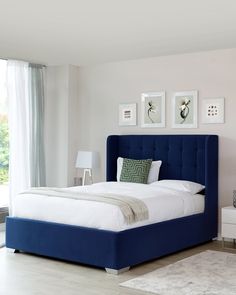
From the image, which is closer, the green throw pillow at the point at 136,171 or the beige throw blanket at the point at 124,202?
the beige throw blanket at the point at 124,202

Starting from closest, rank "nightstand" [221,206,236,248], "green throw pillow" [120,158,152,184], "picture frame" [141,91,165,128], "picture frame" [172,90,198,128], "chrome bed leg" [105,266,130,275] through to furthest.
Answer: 1. "chrome bed leg" [105,266,130,275]
2. "nightstand" [221,206,236,248]
3. "green throw pillow" [120,158,152,184]
4. "picture frame" [172,90,198,128]
5. "picture frame" [141,91,165,128]

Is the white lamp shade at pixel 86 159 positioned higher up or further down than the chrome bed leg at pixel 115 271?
higher up

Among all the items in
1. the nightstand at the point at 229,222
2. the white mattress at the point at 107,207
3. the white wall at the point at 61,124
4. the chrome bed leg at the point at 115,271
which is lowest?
the chrome bed leg at the point at 115,271

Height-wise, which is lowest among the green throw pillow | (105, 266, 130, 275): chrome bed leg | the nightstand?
(105, 266, 130, 275): chrome bed leg

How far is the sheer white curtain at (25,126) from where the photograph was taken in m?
7.25

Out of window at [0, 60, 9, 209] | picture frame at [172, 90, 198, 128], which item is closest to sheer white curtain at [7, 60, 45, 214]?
window at [0, 60, 9, 209]

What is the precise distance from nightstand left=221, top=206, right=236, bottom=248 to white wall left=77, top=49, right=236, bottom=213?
48cm

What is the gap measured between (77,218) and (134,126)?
246cm

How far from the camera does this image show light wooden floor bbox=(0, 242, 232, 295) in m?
4.27

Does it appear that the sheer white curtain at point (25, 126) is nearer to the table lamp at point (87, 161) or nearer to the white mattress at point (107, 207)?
the table lamp at point (87, 161)

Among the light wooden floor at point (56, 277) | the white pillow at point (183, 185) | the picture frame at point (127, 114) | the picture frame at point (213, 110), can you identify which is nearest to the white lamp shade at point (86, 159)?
the picture frame at point (127, 114)

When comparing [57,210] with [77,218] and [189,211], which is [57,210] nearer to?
[77,218]

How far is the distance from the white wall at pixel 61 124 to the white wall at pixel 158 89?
16cm

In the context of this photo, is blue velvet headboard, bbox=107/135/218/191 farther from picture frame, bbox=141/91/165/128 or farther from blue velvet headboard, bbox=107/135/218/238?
picture frame, bbox=141/91/165/128
